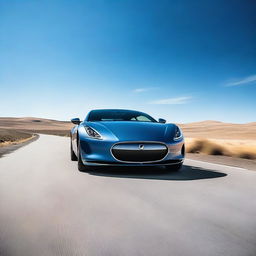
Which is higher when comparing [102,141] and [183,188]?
[102,141]

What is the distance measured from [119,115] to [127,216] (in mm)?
4558

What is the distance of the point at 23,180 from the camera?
5.09 metres

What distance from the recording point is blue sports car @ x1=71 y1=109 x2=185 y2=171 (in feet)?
17.3

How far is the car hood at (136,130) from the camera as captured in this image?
5.38 meters

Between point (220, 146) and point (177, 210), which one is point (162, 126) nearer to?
point (177, 210)

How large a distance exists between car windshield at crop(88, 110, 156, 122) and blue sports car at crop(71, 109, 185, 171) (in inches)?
47.4

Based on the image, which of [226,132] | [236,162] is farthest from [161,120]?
[226,132]

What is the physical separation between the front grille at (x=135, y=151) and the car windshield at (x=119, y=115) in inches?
73.9

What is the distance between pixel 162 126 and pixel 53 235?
12.7 feet

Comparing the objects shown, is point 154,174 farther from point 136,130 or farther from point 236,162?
point 236,162

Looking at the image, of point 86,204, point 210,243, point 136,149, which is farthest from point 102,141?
point 210,243

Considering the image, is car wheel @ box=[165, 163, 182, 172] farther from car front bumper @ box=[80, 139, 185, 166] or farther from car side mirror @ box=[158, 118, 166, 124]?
car side mirror @ box=[158, 118, 166, 124]

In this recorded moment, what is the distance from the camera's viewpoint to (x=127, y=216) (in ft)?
9.78

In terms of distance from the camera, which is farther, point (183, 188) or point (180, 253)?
point (183, 188)
